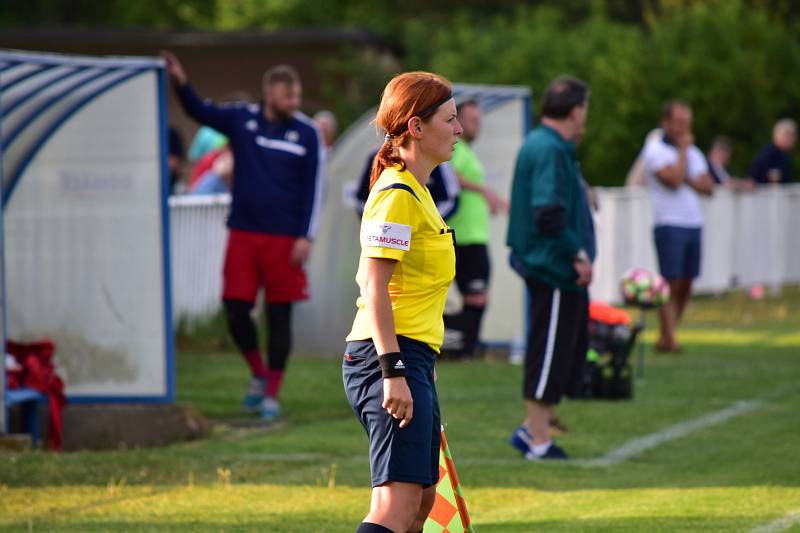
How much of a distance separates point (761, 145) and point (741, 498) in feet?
64.3

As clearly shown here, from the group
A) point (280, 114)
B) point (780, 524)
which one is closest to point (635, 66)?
point (280, 114)

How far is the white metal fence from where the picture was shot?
1566cm

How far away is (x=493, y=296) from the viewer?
49.9 ft

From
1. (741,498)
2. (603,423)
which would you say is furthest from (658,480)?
(603,423)

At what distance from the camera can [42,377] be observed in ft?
33.5

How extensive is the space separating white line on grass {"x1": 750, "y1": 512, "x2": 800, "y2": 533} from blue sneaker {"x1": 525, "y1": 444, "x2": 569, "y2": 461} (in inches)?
76.7

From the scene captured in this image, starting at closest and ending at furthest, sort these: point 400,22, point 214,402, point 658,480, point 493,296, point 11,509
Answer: point 11,509, point 658,480, point 214,402, point 493,296, point 400,22

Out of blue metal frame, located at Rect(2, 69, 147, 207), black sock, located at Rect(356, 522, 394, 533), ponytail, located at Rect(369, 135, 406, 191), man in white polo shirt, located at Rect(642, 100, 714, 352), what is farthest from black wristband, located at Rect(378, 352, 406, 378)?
man in white polo shirt, located at Rect(642, 100, 714, 352)

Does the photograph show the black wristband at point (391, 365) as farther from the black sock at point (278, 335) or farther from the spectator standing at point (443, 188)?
the spectator standing at point (443, 188)

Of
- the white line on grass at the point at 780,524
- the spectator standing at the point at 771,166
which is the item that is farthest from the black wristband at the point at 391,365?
the spectator standing at the point at 771,166

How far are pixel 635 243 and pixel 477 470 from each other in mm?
11981

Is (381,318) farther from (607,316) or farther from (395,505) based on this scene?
(607,316)

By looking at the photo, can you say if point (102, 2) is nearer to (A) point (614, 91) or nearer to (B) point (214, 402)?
(A) point (614, 91)

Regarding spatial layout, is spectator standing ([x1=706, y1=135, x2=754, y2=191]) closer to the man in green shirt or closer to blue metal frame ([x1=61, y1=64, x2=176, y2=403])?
the man in green shirt
